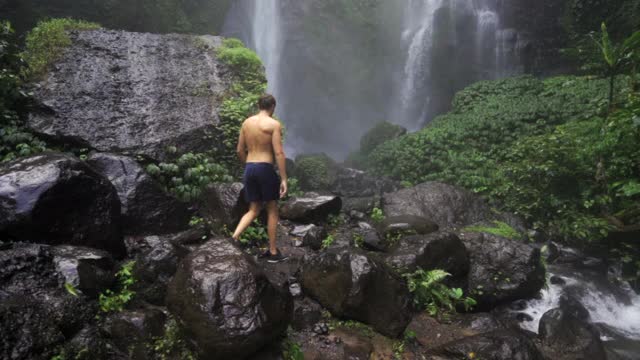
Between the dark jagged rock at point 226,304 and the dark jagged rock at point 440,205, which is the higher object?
the dark jagged rock at point 440,205

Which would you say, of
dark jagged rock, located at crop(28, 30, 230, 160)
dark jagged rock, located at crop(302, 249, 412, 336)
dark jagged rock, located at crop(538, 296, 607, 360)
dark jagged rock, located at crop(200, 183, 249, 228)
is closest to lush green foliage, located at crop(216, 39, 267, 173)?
dark jagged rock, located at crop(28, 30, 230, 160)

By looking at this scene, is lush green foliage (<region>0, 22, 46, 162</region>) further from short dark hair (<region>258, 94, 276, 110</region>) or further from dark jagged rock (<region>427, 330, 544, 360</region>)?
dark jagged rock (<region>427, 330, 544, 360</region>)

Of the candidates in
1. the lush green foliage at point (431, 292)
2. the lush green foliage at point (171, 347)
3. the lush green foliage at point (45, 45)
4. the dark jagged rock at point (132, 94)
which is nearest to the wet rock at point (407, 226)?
the lush green foliage at point (431, 292)

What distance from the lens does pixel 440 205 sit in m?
8.88

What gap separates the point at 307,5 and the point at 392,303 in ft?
76.9

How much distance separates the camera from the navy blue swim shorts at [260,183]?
5.19 meters

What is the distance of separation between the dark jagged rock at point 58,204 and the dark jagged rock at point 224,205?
4.94 ft

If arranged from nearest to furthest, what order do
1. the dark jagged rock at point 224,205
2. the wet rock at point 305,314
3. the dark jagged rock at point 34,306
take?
the dark jagged rock at point 34,306, the wet rock at point 305,314, the dark jagged rock at point 224,205

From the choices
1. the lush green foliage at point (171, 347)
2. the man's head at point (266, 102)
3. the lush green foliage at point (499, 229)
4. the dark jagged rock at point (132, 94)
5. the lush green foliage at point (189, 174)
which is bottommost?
the lush green foliage at point (171, 347)

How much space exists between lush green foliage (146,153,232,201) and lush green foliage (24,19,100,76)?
377cm

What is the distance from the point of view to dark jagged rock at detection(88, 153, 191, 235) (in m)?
5.75

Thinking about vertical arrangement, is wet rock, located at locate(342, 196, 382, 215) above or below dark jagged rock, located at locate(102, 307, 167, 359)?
above

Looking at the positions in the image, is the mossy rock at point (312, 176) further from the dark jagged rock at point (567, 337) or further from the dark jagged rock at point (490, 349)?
the dark jagged rock at point (490, 349)

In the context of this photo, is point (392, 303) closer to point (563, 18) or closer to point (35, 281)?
point (35, 281)
